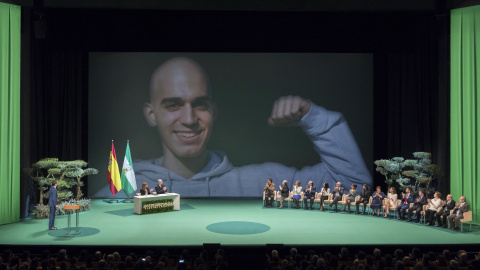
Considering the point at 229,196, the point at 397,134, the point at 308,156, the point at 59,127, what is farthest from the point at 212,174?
the point at 397,134

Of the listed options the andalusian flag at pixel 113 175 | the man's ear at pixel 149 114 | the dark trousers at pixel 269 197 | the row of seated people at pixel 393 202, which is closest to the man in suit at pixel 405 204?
the row of seated people at pixel 393 202

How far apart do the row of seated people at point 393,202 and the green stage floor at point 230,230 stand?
321 mm

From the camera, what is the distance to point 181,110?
1485 cm

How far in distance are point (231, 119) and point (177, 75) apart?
2295mm

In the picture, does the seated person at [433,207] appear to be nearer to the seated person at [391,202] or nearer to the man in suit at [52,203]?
the seated person at [391,202]

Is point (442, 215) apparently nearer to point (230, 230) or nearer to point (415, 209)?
point (415, 209)

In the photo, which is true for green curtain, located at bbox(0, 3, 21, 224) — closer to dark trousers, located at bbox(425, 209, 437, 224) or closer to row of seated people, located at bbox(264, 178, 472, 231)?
row of seated people, located at bbox(264, 178, 472, 231)

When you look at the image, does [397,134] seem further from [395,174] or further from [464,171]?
[464,171]

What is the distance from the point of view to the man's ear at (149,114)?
14992mm

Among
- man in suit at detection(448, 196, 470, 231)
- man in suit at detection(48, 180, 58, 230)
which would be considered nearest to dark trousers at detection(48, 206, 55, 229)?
man in suit at detection(48, 180, 58, 230)

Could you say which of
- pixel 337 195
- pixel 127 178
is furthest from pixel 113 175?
pixel 337 195

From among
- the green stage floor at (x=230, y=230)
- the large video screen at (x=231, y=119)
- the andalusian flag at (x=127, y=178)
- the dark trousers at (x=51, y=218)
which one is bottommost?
the green stage floor at (x=230, y=230)

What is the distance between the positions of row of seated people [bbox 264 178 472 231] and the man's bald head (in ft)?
14.3

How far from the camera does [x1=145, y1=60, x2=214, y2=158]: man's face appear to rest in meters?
14.9
